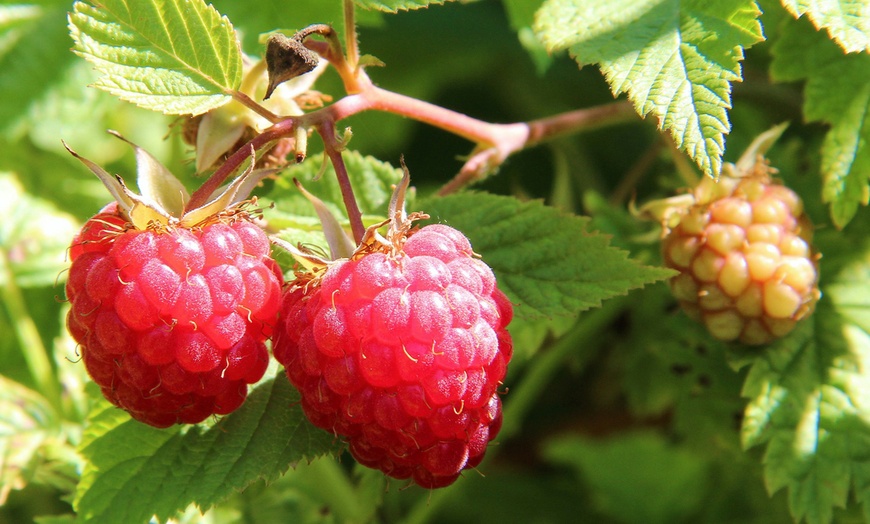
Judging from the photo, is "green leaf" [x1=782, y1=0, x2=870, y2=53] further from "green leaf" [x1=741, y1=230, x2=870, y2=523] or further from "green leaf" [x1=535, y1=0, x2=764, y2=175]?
"green leaf" [x1=741, y1=230, x2=870, y2=523]

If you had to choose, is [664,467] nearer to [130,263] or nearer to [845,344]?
[845,344]

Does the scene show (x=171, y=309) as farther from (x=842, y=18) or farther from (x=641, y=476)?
(x=641, y=476)

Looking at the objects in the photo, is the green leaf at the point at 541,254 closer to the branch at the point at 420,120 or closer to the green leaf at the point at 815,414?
the branch at the point at 420,120

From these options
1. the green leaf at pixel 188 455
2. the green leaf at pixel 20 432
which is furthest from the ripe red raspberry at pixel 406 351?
the green leaf at pixel 20 432

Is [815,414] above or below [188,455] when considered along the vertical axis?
below

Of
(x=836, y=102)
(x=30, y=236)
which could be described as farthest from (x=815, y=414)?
(x=30, y=236)

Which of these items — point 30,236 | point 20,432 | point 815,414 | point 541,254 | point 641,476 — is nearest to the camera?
point 541,254
